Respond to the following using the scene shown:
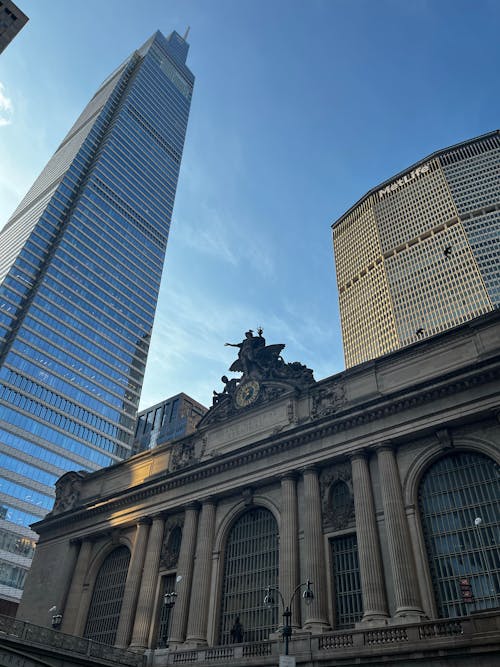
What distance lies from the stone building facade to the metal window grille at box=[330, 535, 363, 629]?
0.08m

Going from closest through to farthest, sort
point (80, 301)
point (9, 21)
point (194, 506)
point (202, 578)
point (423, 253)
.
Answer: point (202, 578) < point (194, 506) < point (9, 21) < point (80, 301) < point (423, 253)

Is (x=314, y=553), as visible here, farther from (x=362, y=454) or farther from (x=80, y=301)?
(x=80, y=301)

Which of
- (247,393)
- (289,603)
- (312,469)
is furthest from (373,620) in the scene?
(247,393)

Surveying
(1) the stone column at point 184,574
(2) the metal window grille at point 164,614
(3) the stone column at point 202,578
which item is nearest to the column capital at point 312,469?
(3) the stone column at point 202,578

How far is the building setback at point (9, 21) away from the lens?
44.7 meters

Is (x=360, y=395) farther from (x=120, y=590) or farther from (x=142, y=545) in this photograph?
(x=120, y=590)

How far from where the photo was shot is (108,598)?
135 feet

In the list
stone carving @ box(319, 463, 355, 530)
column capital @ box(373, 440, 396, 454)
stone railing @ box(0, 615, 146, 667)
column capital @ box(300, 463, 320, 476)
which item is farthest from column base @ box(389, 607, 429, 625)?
stone railing @ box(0, 615, 146, 667)

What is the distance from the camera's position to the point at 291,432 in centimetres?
3419

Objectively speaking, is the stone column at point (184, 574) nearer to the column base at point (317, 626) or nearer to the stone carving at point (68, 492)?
the column base at point (317, 626)

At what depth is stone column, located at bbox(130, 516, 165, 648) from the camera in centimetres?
3538

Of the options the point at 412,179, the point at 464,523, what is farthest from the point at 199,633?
the point at 412,179

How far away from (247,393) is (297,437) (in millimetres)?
7335

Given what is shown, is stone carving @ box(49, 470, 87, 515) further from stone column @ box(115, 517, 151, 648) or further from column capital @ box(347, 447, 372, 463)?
column capital @ box(347, 447, 372, 463)
